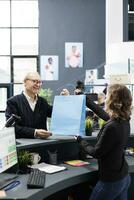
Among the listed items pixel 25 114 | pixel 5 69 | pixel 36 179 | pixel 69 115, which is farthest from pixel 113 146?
pixel 5 69

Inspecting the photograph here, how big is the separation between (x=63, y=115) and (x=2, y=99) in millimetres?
4700

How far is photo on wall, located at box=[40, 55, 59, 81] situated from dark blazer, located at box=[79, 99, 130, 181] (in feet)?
19.1

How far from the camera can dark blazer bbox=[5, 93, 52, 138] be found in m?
2.98

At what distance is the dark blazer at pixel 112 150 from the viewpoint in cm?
237

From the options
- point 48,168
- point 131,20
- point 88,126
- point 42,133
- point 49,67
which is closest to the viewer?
point 48,168

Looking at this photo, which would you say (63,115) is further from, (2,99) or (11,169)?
(2,99)

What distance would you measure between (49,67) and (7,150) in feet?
19.4

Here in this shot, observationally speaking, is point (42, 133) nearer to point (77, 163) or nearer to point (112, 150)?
point (77, 163)

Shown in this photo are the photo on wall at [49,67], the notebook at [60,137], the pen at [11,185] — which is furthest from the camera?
the photo on wall at [49,67]

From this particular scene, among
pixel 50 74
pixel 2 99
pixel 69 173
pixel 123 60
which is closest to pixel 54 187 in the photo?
pixel 69 173

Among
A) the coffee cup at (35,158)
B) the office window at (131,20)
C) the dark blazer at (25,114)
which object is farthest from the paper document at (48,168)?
the office window at (131,20)

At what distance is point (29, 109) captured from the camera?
3.10 meters

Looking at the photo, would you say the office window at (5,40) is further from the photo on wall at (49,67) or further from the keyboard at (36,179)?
the keyboard at (36,179)

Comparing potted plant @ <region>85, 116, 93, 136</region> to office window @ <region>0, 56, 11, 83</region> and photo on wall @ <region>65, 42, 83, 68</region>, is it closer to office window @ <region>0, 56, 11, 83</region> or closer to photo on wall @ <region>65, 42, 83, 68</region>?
photo on wall @ <region>65, 42, 83, 68</region>
